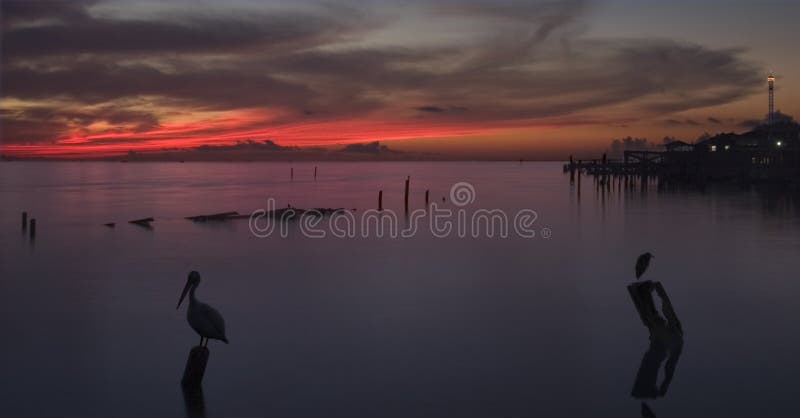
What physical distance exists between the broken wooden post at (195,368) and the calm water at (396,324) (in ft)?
0.95

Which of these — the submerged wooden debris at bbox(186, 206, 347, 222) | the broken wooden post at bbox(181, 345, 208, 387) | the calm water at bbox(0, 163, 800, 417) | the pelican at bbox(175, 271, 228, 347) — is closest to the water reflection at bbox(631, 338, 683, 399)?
the calm water at bbox(0, 163, 800, 417)

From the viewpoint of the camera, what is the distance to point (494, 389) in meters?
11.1

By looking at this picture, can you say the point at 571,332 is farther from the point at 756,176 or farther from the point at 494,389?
the point at 756,176

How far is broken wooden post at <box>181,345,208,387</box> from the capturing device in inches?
413

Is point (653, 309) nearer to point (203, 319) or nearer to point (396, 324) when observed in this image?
point (396, 324)

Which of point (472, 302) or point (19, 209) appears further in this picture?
point (19, 209)

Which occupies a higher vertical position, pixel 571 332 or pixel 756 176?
pixel 756 176

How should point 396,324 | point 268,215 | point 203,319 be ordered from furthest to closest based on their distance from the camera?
point 268,215
point 396,324
point 203,319

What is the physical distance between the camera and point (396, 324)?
1559cm

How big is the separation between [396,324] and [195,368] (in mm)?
5811

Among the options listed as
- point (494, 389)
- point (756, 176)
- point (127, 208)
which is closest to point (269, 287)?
point (494, 389)

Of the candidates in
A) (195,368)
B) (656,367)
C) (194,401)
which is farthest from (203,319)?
(656,367)

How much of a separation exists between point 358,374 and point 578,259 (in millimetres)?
16093

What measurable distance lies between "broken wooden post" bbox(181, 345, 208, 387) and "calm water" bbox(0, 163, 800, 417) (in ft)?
0.95
